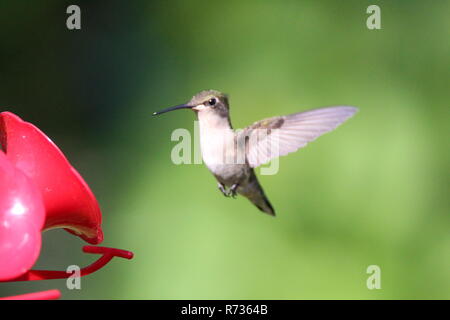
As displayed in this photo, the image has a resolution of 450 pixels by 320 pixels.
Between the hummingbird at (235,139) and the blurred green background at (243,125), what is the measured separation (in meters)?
1.33

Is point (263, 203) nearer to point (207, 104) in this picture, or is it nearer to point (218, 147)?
point (218, 147)

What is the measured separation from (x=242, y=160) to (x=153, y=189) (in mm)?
1738

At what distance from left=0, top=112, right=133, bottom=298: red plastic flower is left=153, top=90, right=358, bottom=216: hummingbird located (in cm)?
43

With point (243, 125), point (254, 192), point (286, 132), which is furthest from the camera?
point (243, 125)

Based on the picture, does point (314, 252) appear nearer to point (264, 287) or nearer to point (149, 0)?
point (264, 287)

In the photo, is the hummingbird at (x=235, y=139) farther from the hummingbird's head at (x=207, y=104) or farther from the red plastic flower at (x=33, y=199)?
the red plastic flower at (x=33, y=199)

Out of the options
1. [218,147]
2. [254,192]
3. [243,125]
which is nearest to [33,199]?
[218,147]

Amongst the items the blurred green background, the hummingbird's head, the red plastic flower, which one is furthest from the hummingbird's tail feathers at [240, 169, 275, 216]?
the blurred green background

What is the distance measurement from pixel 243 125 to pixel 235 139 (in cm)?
139

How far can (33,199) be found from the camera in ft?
5.78

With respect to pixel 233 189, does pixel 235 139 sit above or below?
above

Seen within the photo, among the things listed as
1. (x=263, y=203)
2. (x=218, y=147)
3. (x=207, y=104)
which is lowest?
(x=263, y=203)

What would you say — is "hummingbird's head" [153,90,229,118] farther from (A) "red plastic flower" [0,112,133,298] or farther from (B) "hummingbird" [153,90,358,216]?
(A) "red plastic flower" [0,112,133,298]
